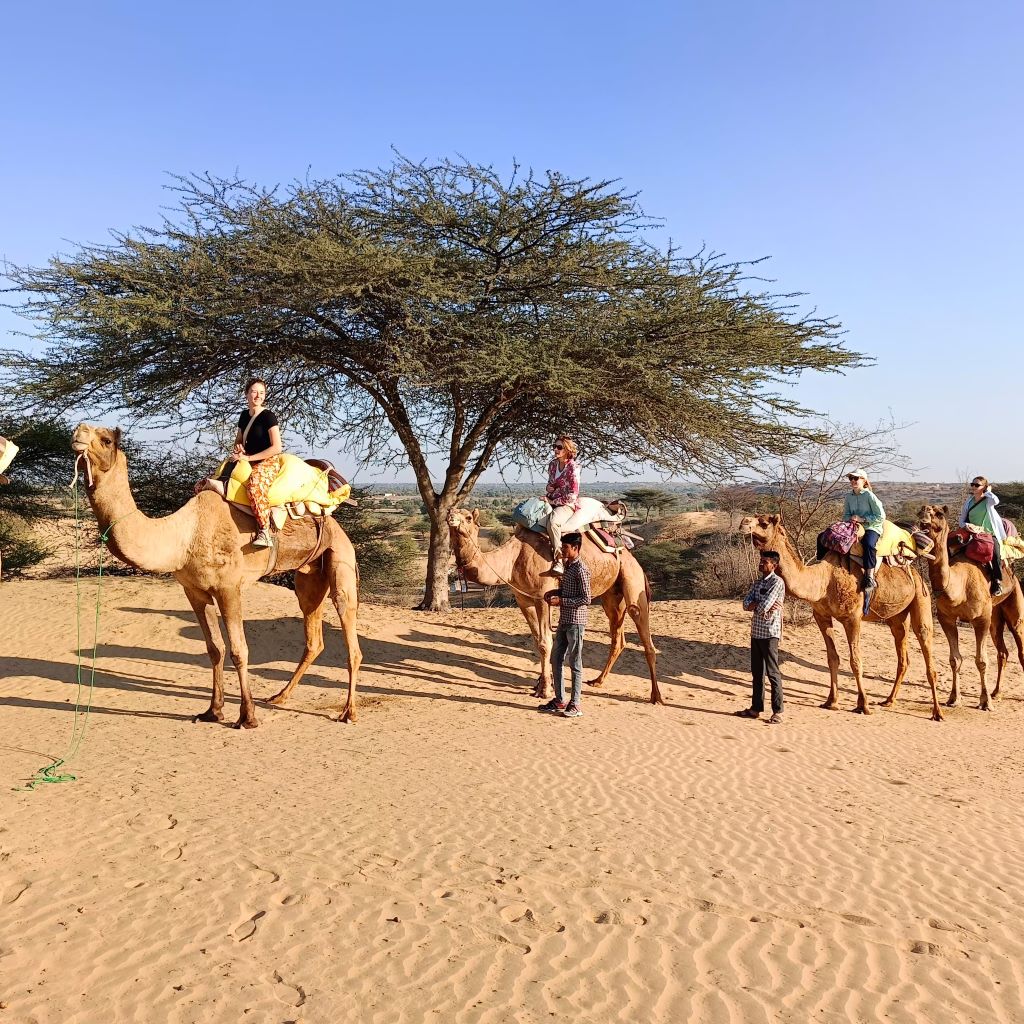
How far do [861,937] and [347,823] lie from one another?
11.1ft

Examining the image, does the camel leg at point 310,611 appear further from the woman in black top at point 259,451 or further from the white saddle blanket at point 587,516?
the white saddle blanket at point 587,516

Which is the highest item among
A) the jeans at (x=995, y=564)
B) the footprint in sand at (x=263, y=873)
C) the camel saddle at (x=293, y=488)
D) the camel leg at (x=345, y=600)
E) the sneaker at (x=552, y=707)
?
the camel saddle at (x=293, y=488)

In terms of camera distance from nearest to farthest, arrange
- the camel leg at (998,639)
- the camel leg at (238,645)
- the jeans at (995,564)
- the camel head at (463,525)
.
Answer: the camel leg at (238,645) → the camel head at (463,525) → the jeans at (995,564) → the camel leg at (998,639)

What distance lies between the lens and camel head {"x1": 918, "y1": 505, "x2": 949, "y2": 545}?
1206cm

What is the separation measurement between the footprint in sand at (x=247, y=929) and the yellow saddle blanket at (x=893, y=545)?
31.3ft

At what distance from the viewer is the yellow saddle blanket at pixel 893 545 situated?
38.3 ft

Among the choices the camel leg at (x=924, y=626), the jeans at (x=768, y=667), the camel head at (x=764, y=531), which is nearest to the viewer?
the camel head at (x=764, y=531)

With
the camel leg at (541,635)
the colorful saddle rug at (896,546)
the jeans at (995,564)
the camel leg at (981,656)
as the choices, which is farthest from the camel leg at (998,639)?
the camel leg at (541,635)

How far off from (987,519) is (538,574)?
7.74m

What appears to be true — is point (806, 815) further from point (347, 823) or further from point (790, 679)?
point (790, 679)

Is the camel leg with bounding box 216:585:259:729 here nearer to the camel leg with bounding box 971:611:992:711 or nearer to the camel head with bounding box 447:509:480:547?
the camel head with bounding box 447:509:480:547

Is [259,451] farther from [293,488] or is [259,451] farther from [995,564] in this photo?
[995,564]

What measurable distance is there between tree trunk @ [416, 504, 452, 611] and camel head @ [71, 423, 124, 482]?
9.98m


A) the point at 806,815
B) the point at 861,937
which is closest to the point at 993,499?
the point at 806,815
